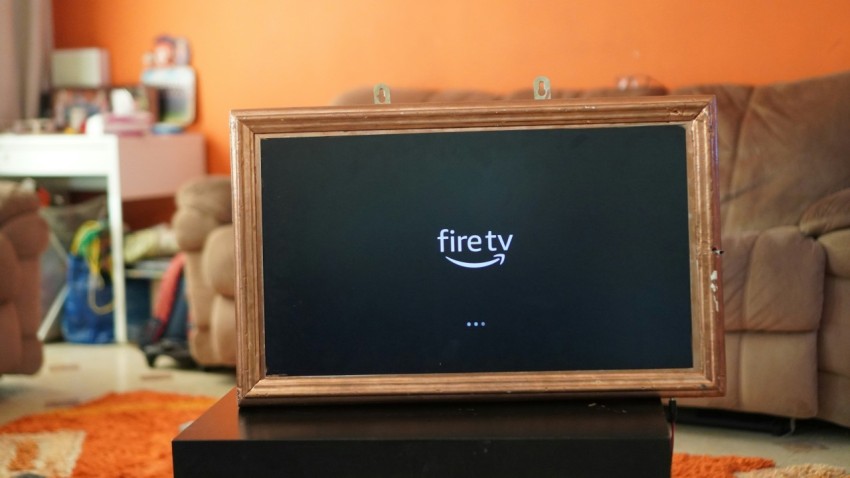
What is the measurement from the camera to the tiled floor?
2193 millimetres

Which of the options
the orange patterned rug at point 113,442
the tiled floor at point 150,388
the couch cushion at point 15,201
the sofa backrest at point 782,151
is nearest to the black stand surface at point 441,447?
the orange patterned rug at point 113,442

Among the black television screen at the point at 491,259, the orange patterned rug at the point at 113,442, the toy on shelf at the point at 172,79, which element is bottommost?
the orange patterned rug at the point at 113,442

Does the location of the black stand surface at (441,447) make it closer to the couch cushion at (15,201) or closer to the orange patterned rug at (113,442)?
the orange patterned rug at (113,442)

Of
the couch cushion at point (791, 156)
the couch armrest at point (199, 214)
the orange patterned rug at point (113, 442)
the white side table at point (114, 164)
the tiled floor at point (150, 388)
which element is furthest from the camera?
the white side table at point (114, 164)

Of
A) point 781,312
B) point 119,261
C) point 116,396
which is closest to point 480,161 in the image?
point 781,312

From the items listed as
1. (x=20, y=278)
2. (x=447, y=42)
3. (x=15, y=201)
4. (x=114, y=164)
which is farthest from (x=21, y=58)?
(x=447, y=42)

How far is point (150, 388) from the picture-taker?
117 inches

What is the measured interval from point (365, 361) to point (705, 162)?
1.34ft

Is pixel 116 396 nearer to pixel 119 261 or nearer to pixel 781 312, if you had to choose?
pixel 119 261

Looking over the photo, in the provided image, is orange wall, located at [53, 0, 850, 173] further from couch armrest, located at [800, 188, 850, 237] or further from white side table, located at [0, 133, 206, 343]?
couch armrest, located at [800, 188, 850, 237]

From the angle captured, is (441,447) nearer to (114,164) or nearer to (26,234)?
(26,234)

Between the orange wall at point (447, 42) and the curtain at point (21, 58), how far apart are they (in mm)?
196

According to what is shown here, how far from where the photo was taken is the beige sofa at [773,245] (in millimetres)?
2238

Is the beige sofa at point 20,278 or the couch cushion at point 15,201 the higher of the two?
the couch cushion at point 15,201
